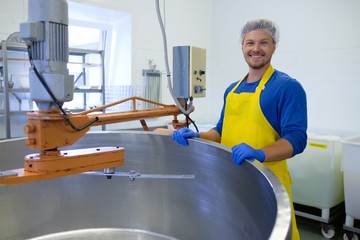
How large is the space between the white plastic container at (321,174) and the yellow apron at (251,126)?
1197mm

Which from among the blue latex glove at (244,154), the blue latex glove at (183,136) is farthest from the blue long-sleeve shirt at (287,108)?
the blue latex glove at (183,136)

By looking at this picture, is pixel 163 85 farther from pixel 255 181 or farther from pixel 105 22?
pixel 255 181

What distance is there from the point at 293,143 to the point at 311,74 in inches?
82.4

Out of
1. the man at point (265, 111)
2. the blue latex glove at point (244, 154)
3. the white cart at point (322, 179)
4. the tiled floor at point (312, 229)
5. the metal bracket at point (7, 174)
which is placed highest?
the man at point (265, 111)

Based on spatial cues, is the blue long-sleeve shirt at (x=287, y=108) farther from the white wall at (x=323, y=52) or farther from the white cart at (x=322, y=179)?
the white wall at (x=323, y=52)

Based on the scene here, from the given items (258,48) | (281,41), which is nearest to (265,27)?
(258,48)

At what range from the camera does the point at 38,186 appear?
1479mm

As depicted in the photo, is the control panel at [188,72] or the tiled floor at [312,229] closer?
the control panel at [188,72]

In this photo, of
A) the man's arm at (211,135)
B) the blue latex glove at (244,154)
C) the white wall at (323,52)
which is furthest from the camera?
the white wall at (323,52)

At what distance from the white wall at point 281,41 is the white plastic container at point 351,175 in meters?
0.65

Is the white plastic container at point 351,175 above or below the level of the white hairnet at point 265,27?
below

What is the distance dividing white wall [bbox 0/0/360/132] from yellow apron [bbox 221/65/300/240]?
176 cm

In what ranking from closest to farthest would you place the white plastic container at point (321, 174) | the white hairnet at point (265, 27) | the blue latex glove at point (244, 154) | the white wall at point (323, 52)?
the blue latex glove at point (244, 154) → the white hairnet at point (265, 27) → the white plastic container at point (321, 174) → the white wall at point (323, 52)

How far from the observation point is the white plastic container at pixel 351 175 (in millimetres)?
2154
